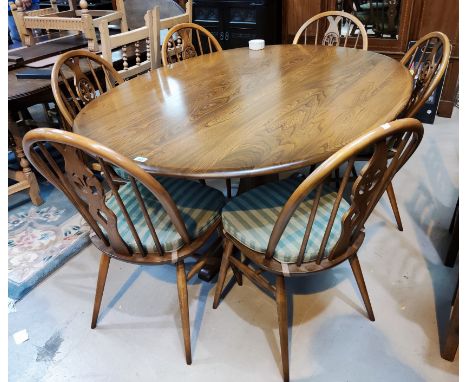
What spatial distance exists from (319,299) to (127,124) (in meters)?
1.08

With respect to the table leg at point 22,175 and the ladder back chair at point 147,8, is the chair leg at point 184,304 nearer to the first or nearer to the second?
the table leg at point 22,175

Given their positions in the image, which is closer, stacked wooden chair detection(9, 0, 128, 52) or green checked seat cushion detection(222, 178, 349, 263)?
green checked seat cushion detection(222, 178, 349, 263)

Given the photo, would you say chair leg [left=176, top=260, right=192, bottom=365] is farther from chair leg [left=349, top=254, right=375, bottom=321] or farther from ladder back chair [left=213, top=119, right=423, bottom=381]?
chair leg [left=349, top=254, right=375, bottom=321]

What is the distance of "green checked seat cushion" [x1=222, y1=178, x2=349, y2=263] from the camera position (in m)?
1.21

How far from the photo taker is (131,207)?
56.3 inches

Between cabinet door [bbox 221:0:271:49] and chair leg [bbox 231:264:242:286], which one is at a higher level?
cabinet door [bbox 221:0:271:49]

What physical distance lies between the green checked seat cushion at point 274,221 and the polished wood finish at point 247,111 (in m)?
0.27

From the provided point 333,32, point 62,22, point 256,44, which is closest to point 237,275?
point 256,44

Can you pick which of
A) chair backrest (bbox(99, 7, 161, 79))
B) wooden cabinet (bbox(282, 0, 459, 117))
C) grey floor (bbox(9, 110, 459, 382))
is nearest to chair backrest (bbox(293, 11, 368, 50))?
wooden cabinet (bbox(282, 0, 459, 117))

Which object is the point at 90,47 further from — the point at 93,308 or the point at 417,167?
the point at 417,167

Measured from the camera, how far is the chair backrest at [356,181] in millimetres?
952

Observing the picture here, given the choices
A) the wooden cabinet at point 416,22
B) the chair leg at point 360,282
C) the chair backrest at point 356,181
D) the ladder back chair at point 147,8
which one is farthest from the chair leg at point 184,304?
the ladder back chair at point 147,8

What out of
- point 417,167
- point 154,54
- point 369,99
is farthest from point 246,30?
point 369,99

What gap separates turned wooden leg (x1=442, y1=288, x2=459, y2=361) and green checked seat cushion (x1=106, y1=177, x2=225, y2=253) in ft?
2.96
